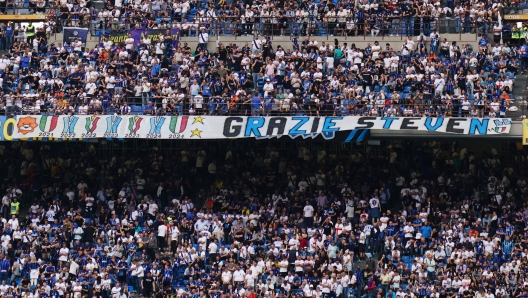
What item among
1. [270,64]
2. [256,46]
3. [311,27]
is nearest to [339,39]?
[311,27]

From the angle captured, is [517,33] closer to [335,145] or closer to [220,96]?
[335,145]

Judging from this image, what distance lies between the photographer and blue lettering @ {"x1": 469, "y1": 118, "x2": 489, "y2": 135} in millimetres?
36312

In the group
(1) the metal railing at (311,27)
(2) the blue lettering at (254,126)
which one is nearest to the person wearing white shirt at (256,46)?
(1) the metal railing at (311,27)

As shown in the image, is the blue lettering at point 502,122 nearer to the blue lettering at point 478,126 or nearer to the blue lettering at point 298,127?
the blue lettering at point 478,126

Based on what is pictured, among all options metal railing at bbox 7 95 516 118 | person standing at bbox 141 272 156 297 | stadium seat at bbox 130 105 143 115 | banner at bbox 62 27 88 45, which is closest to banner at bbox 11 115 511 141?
metal railing at bbox 7 95 516 118

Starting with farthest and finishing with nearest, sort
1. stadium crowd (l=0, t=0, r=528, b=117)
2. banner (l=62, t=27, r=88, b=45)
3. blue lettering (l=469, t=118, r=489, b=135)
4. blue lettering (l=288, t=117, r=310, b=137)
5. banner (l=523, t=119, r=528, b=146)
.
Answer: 1. banner (l=62, t=27, r=88, b=45)
2. stadium crowd (l=0, t=0, r=528, b=117)
3. blue lettering (l=288, t=117, r=310, b=137)
4. blue lettering (l=469, t=118, r=489, b=135)
5. banner (l=523, t=119, r=528, b=146)

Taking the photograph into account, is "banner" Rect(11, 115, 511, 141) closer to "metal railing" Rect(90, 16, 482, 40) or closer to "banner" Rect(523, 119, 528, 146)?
"banner" Rect(523, 119, 528, 146)

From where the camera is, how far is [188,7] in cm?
4428

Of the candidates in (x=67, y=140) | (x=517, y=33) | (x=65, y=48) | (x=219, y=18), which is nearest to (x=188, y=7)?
(x=219, y=18)

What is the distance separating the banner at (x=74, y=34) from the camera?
43938 millimetres

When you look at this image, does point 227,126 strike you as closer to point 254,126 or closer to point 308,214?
point 254,126

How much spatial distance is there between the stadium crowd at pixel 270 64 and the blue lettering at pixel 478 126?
78 cm

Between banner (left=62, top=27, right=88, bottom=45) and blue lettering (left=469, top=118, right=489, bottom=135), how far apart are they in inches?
557

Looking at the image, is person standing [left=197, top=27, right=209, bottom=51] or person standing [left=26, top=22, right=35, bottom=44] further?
person standing [left=26, top=22, right=35, bottom=44]
